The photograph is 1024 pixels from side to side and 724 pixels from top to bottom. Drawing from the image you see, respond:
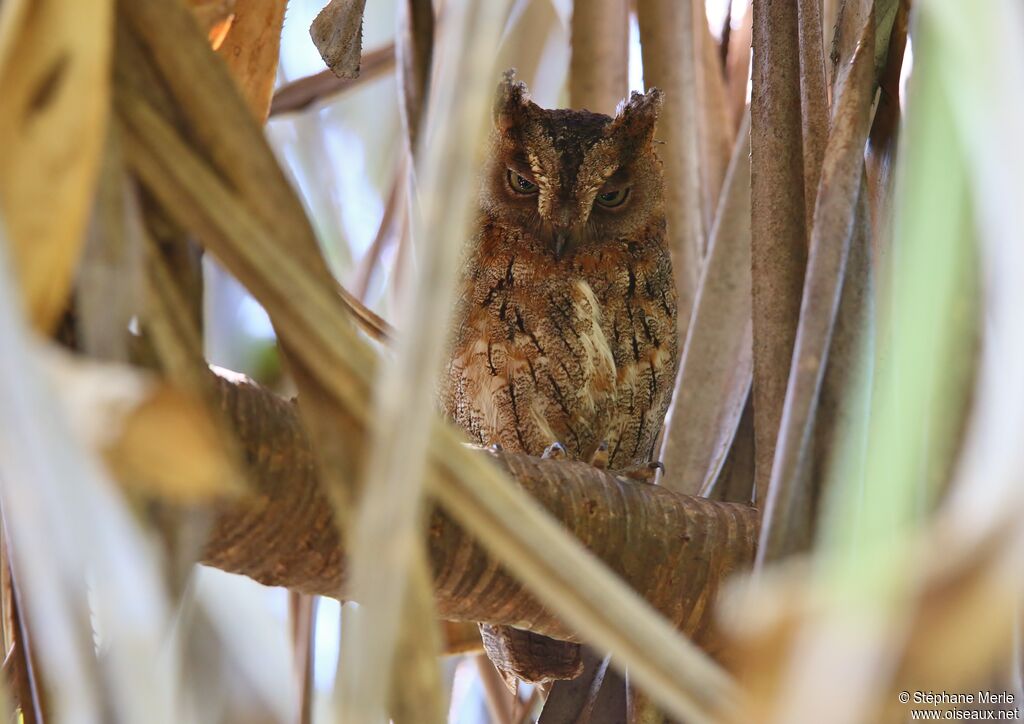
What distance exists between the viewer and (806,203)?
150cm

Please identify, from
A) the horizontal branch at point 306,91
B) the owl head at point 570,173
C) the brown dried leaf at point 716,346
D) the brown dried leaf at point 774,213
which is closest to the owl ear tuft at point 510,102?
the owl head at point 570,173

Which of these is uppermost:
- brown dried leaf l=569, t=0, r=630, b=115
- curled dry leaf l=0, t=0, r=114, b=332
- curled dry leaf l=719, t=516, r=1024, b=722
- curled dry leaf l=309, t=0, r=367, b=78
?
brown dried leaf l=569, t=0, r=630, b=115

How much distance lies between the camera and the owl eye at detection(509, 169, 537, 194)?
2717 mm

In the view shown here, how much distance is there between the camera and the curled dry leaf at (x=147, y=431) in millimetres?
513

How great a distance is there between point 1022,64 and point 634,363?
1.96 m

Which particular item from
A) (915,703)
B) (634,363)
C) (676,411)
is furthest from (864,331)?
(634,363)

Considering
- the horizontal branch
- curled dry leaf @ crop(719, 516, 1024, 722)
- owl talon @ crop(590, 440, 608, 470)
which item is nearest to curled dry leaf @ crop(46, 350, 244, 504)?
curled dry leaf @ crop(719, 516, 1024, 722)

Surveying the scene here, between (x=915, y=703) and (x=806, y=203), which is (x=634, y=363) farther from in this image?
(x=915, y=703)

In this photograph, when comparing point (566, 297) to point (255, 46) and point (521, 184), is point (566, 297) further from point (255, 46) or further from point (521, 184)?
point (255, 46)

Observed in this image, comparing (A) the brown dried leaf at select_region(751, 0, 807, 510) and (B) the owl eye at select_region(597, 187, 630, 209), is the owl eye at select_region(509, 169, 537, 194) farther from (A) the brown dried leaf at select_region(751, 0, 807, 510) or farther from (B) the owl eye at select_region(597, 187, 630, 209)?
(A) the brown dried leaf at select_region(751, 0, 807, 510)

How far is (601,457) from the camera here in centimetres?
254

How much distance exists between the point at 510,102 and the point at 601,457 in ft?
2.75

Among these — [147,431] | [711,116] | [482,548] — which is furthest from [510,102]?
[147,431]

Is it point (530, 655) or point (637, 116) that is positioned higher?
point (637, 116)
